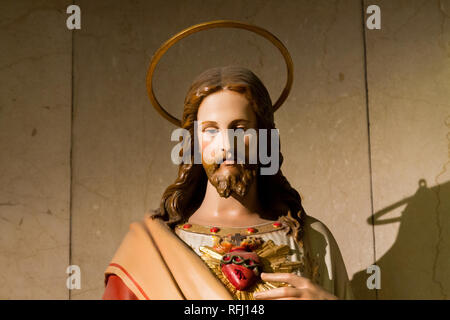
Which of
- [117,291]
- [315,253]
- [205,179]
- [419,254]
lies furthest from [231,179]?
[419,254]

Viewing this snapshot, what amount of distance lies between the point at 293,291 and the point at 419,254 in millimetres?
1482

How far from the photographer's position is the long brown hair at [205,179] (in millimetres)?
2906

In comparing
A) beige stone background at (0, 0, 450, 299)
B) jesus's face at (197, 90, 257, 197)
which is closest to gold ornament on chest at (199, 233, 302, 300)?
jesus's face at (197, 90, 257, 197)

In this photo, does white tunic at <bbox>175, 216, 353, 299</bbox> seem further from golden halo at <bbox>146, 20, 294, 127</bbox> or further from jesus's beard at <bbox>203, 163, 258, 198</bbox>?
golden halo at <bbox>146, 20, 294, 127</bbox>

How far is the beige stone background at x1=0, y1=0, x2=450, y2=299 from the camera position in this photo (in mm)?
3760

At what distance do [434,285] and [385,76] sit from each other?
4.17ft

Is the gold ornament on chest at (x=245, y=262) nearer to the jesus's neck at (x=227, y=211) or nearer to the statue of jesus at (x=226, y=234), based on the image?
the statue of jesus at (x=226, y=234)

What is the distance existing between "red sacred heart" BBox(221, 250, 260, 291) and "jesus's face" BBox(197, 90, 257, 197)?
0.99 feet

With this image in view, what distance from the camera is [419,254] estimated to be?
3736 mm

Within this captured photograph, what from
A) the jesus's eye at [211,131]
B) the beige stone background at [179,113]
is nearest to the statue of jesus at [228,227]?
the jesus's eye at [211,131]

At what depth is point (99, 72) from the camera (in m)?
4.01

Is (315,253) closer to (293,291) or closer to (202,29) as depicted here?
(293,291)

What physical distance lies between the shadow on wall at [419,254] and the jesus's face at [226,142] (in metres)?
1.31

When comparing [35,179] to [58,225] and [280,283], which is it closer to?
[58,225]
